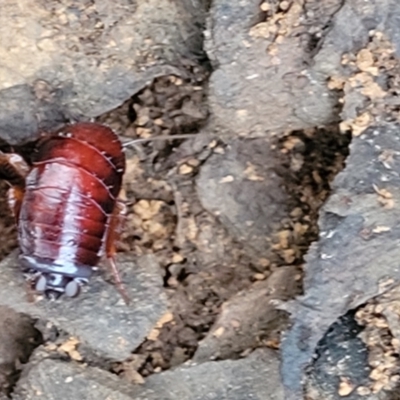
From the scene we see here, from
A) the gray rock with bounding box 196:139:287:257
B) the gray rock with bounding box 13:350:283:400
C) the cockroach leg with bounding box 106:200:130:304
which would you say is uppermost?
the gray rock with bounding box 196:139:287:257

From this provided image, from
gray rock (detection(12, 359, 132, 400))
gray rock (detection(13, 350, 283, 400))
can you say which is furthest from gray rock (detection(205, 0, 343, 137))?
gray rock (detection(12, 359, 132, 400))

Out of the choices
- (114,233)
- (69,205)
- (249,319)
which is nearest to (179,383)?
(249,319)

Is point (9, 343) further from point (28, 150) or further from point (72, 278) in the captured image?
point (28, 150)

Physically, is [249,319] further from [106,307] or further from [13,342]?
[13,342]

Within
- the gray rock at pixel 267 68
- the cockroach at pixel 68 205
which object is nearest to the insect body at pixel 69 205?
the cockroach at pixel 68 205

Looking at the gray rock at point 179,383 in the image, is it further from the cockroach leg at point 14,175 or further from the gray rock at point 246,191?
the cockroach leg at point 14,175

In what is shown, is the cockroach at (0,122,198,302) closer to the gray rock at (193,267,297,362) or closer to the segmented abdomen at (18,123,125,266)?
the segmented abdomen at (18,123,125,266)
